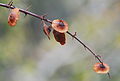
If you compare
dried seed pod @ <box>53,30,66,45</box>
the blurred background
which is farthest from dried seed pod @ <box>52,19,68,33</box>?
the blurred background

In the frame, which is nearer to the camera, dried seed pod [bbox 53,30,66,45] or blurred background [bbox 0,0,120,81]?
dried seed pod [bbox 53,30,66,45]

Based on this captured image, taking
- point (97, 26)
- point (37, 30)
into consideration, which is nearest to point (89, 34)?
point (97, 26)

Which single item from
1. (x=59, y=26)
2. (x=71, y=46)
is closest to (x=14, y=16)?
(x=59, y=26)

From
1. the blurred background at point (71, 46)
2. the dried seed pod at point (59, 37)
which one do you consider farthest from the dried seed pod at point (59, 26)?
the blurred background at point (71, 46)

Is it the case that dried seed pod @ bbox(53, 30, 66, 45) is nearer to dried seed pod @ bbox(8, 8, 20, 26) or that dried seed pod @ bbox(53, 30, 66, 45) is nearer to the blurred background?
dried seed pod @ bbox(8, 8, 20, 26)

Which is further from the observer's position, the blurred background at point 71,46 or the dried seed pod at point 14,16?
the blurred background at point 71,46

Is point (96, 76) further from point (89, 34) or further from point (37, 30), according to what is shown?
point (37, 30)

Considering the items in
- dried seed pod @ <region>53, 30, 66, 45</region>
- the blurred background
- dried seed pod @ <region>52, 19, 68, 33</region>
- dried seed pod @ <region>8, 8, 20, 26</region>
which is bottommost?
dried seed pod @ <region>53, 30, 66, 45</region>

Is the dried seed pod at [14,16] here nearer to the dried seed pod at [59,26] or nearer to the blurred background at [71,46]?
the dried seed pod at [59,26]
